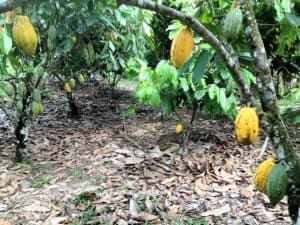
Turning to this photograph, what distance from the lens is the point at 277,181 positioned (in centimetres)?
109

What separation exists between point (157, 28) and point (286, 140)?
12.5ft

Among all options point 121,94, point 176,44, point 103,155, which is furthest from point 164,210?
point 121,94

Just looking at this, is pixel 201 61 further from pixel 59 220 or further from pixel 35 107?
pixel 35 107

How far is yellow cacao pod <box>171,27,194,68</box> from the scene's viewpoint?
52.6 inches

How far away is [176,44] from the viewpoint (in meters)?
1.40

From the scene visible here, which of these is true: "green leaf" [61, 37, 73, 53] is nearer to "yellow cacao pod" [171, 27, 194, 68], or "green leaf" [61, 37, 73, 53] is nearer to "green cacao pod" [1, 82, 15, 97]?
"green cacao pod" [1, 82, 15, 97]

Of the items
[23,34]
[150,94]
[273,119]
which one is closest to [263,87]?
[273,119]

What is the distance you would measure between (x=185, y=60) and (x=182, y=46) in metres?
0.10

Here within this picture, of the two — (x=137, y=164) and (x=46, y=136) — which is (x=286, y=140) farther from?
(x=46, y=136)

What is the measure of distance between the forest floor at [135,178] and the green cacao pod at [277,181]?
1.32 m

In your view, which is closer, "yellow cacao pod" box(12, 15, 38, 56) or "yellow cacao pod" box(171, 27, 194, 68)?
"yellow cacao pod" box(171, 27, 194, 68)

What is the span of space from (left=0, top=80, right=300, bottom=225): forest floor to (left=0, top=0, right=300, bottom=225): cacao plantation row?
161 millimetres

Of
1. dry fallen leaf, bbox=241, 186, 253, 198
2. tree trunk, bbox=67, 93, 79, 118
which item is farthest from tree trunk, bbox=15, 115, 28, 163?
dry fallen leaf, bbox=241, 186, 253, 198

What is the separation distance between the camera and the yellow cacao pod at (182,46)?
134 centimetres
